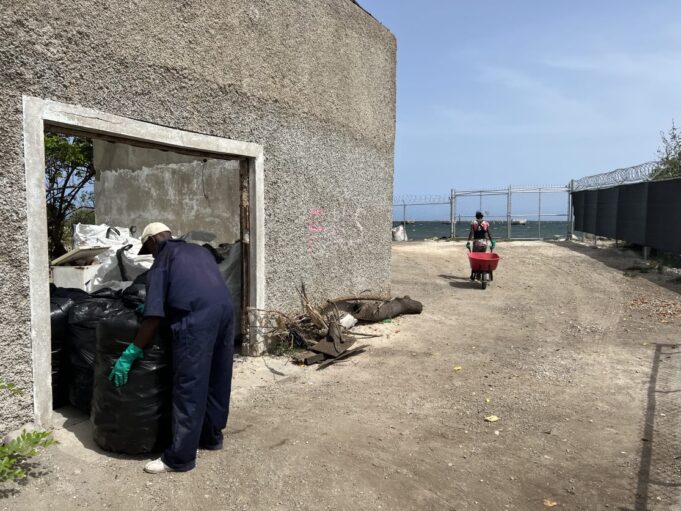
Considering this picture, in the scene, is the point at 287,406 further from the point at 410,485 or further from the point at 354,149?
the point at 354,149

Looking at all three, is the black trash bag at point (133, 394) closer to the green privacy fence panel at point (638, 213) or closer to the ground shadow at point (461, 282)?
the ground shadow at point (461, 282)

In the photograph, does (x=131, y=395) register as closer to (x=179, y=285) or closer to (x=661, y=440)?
(x=179, y=285)

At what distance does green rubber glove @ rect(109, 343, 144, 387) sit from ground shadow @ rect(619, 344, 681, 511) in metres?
3.11

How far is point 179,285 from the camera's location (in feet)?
11.1

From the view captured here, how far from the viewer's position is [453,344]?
678 cm

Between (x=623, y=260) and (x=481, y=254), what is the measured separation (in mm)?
6000

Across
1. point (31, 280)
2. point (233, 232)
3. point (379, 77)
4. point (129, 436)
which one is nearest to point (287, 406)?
point (129, 436)

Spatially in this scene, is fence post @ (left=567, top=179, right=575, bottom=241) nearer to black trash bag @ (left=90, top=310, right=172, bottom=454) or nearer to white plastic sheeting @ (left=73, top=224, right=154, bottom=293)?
white plastic sheeting @ (left=73, top=224, right=154, bottom=293)

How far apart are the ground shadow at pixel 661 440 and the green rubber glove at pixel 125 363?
10.2 ft

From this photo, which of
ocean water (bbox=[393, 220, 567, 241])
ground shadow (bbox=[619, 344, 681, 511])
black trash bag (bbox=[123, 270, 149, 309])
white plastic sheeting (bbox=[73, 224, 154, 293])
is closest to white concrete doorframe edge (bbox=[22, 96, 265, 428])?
black trash bag (bbox=[123, 270, 149, 309])

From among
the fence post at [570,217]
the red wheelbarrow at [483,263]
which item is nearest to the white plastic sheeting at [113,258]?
the red wheelbarrow at [483,263]

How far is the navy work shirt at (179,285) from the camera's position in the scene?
3.36 metres

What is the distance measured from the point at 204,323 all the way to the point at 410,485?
1.68 m

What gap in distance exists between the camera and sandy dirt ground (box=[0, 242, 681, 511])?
10.4ft
